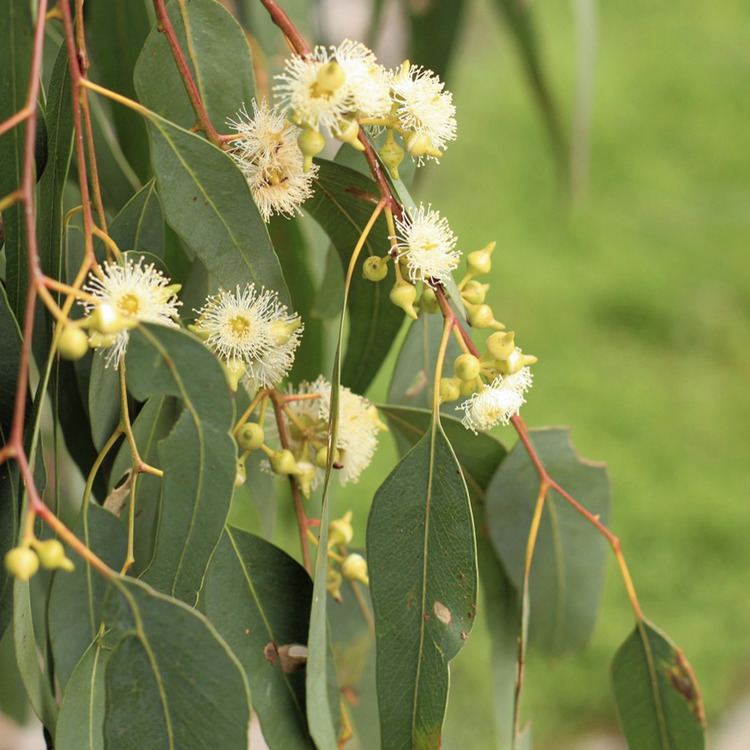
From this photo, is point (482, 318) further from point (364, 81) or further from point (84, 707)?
point (84, 707)

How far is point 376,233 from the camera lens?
760mm

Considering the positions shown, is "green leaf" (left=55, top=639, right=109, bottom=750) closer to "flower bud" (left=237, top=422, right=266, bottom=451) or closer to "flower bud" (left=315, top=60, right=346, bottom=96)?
"flower bud" (left=237, top=422, right=266, bottom=451)

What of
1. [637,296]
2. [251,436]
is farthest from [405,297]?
[637,296]

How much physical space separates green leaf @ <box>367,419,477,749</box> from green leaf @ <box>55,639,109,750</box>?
0.53ft

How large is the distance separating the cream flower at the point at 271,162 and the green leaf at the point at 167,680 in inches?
9.7

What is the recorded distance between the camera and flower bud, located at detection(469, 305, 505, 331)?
681 millimetres

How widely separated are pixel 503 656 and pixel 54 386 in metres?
0.44

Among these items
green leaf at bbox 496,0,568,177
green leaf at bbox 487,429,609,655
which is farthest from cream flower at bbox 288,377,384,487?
green leaf at bbox 496,0,568,177

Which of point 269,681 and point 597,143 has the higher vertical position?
point 597,143

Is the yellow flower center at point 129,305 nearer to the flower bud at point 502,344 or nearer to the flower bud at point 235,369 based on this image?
the flower bud at point 235,369

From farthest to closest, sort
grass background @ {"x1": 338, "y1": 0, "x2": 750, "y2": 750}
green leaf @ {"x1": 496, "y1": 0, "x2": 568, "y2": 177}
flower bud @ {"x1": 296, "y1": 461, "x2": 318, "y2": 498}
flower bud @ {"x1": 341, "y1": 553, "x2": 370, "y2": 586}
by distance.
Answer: grass background @ {"x1": 338, "y1": 0, "x2": 750, "y2": 750} < green leaf @ {"x1": 496, "y1": 0, "x2": 568, "y2": 177} < flower bud @ {"x1": 341, "y1": 553, "x2": 370, "y2": 586} < flower bud @ {"x1": 296, "y1": 461, "x2": 318, "y2": 498}

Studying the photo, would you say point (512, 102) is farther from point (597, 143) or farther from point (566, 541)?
point (566, 541)

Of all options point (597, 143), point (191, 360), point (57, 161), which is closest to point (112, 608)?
point (191, 360)

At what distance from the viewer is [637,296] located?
119 inches
